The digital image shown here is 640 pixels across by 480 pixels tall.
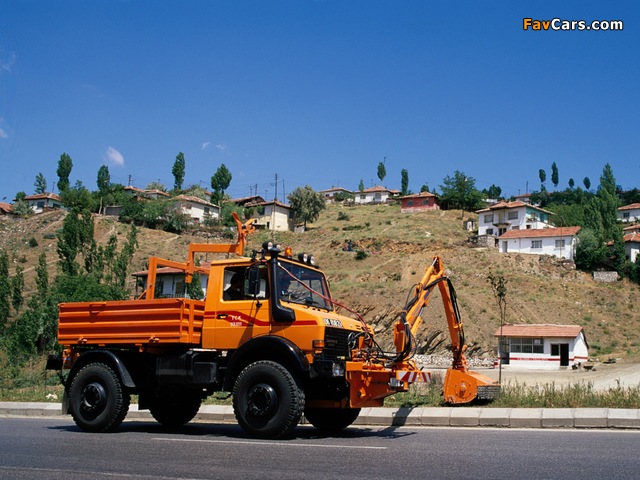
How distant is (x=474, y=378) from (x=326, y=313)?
4.24 meters

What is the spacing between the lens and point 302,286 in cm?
1269

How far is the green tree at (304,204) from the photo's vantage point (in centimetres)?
10706

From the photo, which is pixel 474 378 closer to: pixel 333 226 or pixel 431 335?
pixel 431 335

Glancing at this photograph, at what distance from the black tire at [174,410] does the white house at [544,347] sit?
134 ft

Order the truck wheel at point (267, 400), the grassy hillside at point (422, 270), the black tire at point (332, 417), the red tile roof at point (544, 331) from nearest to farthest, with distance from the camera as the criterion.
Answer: the truck wheel at point (267, 400), the black tire at point (332, 417), the red tile roof at point (544, 331), the grassy hillside at point (422, 270)

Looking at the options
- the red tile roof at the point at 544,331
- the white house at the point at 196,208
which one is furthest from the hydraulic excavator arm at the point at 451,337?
the white house at the point at 196,208

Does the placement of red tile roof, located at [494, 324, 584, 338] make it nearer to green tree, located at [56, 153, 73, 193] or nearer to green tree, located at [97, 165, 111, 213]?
green tree, located at [97, 165, 111, 213]

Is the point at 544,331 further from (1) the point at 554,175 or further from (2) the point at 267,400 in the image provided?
(1) the point at 554,175

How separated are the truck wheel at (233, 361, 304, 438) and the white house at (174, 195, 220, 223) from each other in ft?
308

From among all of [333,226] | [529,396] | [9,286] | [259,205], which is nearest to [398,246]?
[333,226]

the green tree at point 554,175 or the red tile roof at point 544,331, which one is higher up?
the green tree at point 554,175

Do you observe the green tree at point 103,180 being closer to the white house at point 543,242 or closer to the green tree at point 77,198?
the green tree at point 77,198

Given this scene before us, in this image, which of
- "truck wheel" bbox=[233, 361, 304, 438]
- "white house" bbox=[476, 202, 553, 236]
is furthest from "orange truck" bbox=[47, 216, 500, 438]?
"white house" bbox=[476, 202, 553, 236]

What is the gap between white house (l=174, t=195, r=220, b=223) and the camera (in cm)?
10546
